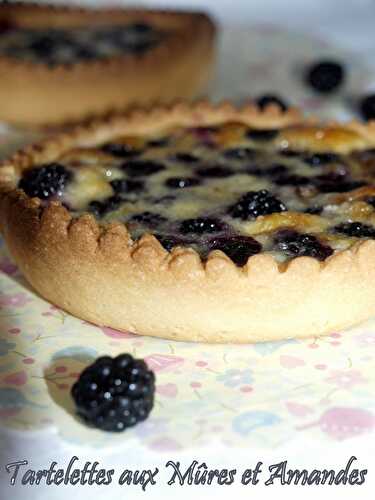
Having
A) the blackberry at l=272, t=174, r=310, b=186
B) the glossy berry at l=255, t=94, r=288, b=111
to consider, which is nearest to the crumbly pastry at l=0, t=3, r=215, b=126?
the glossy berry at l=255, t=94, r=288, b=111

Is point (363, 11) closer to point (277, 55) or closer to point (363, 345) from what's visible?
point (277, 55)

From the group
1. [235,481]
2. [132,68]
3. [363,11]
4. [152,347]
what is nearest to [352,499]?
[235,481]

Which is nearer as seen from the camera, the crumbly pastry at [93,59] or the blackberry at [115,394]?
the blackberry at [115,394]

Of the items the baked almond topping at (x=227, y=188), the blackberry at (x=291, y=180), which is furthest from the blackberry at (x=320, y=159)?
the blackberry at (x=291, y=180)

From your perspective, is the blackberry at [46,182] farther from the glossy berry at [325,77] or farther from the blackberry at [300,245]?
the glossy berry at [325,77]

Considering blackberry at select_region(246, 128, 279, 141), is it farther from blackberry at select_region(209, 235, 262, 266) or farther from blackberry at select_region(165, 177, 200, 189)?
blackberry at select_region(209, 235, 262, 266)

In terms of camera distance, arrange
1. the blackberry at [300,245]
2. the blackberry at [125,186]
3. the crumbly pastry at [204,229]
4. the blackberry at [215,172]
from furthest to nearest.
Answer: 1. the blackberry at [215,172]
2. the blackberry at [125,186]
3. the blackberry at [300,245]
4. the crumbly pastry at [204,229]

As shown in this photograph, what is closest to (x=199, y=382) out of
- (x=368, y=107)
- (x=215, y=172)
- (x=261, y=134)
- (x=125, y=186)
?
(x=125, y=186)
